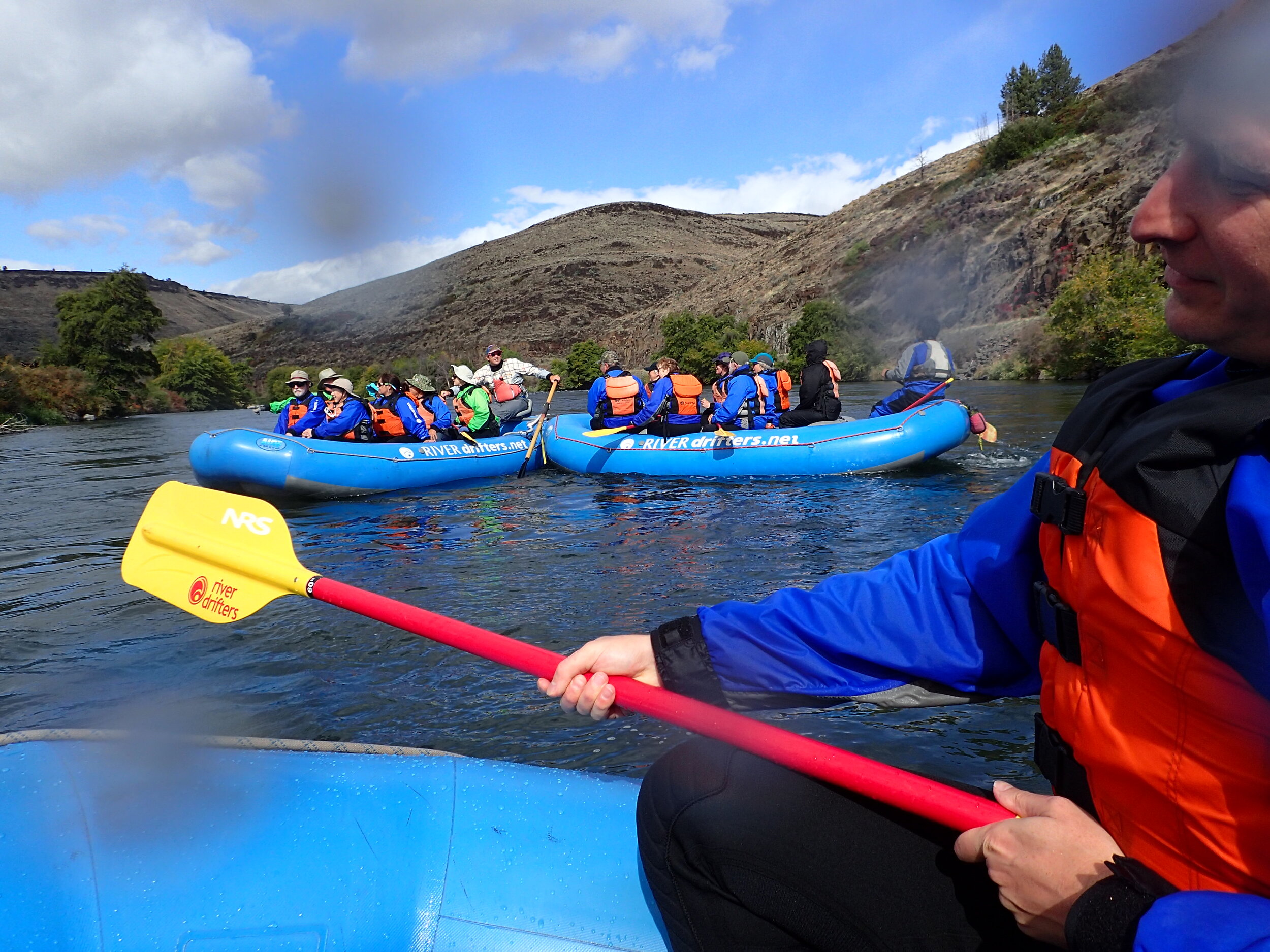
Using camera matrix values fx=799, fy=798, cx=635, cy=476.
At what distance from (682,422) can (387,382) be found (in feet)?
12.6

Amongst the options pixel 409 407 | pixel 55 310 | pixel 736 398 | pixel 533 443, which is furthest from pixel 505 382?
pixel 55 310

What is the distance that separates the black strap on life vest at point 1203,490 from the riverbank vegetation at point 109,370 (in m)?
30.4

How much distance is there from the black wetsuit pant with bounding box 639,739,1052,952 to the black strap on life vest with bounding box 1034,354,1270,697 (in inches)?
18.2

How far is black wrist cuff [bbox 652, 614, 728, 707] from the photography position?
1331mm

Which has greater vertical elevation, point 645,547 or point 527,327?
point 527,327

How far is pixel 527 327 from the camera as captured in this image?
67.8 m

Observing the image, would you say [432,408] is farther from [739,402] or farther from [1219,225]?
[1219,225]

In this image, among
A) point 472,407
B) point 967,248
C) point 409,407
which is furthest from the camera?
point 967,248

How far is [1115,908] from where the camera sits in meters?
0.79

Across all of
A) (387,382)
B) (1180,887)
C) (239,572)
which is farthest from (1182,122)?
(387,382)

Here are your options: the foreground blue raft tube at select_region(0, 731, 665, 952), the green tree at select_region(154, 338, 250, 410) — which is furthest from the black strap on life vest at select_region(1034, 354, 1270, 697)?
the green tree at select_region(154, 338, 250, 410)

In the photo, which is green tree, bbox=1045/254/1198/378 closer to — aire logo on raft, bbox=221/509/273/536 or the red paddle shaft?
aire logo on raft, bbox=221/509/273/536

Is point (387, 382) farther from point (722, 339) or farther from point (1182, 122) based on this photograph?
point (722, 339)

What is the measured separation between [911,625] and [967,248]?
118 feet
